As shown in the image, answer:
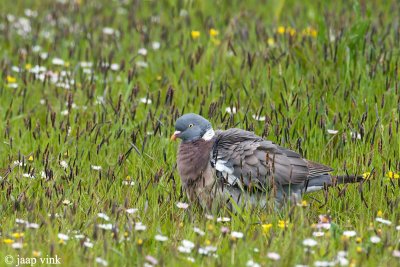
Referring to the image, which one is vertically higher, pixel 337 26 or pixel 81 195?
pixel 337 26

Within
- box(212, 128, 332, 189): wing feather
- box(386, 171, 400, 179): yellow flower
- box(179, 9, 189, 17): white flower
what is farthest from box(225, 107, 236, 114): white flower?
box(179, 9, 189, 17): white flower

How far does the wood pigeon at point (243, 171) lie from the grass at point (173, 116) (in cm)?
13

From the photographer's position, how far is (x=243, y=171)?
5742 mm

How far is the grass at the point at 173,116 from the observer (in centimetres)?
482

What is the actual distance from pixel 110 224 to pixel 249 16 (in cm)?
514

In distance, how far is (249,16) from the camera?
9633 mm

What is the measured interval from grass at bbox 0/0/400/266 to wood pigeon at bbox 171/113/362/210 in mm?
131

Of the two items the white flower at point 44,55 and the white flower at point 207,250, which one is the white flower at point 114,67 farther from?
the white flower at point 207,250

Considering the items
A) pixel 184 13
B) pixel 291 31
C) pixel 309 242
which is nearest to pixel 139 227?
pixel 309 242

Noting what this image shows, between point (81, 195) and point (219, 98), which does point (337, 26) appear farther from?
point (81, 195)

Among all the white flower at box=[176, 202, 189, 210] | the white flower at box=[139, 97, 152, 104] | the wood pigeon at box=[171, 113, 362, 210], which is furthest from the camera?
the white flower at box=[139, 97, 152, 104]

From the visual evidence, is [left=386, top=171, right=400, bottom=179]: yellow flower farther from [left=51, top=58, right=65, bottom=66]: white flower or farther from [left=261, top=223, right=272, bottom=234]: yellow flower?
[left=51, top=58, right=65, bottom=66]: white flower

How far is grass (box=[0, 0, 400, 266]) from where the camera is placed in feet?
15.8

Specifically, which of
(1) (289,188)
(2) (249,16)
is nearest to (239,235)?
(1) (289,188)
